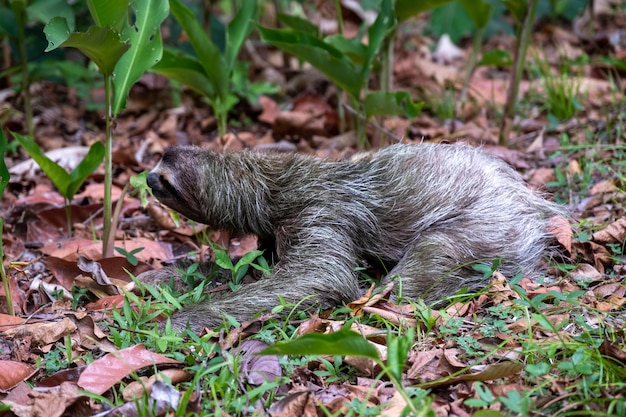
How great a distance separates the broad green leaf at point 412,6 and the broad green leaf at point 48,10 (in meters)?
3.44

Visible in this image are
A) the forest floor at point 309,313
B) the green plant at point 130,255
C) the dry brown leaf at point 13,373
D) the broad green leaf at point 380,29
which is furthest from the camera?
the broad green leaf at point 380,29

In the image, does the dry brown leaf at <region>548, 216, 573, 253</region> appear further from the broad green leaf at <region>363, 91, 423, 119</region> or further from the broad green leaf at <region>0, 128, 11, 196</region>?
the broad green leaf at <region>0, 128, 11, 196</region>

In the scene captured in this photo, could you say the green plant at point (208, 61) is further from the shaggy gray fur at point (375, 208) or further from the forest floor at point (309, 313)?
the shaggy gray fur at point (375, 208)

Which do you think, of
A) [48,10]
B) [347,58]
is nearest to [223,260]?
[347,58]

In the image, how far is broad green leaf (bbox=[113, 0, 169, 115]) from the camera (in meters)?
5.64

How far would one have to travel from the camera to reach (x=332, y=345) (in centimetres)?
338

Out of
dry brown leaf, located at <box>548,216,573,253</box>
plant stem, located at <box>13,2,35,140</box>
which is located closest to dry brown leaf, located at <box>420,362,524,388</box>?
dry brown leaf, located at <box>548,216,573,253</box>

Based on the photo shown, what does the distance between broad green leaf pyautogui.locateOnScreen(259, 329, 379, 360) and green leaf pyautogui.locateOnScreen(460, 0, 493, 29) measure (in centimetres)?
619

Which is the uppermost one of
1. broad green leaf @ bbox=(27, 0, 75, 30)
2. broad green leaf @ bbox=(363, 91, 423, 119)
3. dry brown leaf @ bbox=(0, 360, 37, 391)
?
broad green leaf @ bbox=(27, 0, 75, 30)

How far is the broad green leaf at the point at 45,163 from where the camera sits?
5.92 metres

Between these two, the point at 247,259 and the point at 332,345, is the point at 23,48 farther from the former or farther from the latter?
the point at 332,345

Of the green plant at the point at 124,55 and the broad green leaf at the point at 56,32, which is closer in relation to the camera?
the broad green leaf at the point at 56,32

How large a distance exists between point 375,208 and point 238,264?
1229 millimetres

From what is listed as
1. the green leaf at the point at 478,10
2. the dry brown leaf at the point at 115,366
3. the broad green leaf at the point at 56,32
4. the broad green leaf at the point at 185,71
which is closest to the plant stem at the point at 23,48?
the broad green leaf at the point at 185,71
